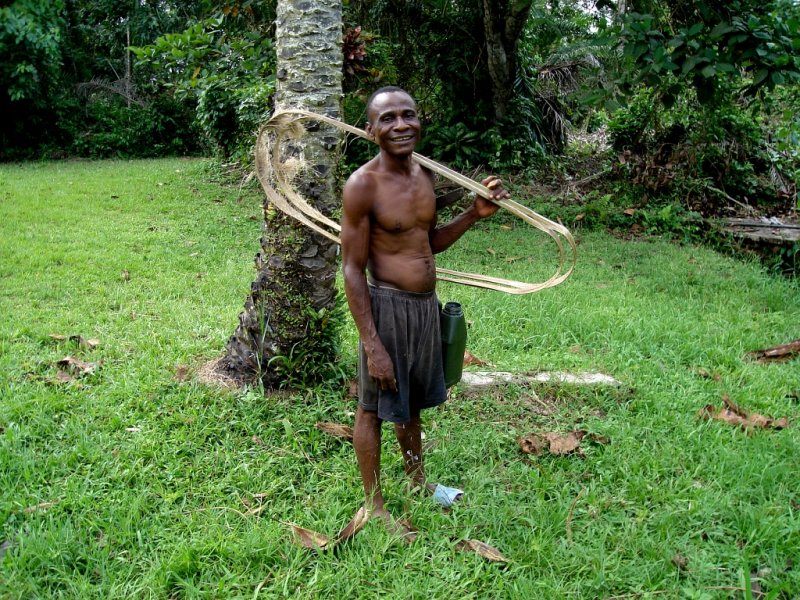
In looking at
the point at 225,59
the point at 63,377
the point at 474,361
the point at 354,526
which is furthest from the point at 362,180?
the point at 225,59

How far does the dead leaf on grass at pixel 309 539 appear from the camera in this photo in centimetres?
250

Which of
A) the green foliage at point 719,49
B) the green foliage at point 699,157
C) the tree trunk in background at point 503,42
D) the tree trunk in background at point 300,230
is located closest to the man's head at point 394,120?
the tree trunk in background at point 300,230

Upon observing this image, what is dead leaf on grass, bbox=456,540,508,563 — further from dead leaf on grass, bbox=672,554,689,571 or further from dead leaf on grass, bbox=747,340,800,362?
dead leaf on grass, bbox=747,340,800,362

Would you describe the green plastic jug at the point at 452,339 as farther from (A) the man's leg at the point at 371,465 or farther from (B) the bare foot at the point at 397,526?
(B) the bare foot at the point at 397,526

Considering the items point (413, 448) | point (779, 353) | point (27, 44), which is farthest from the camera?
point (27, 44)

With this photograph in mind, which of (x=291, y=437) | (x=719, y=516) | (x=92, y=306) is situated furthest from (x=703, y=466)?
(x=92, y=306)

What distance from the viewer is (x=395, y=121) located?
2.33 meters

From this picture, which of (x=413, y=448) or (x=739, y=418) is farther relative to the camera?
(x=739, y=418)

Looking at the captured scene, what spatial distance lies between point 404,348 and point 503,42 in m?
7.12

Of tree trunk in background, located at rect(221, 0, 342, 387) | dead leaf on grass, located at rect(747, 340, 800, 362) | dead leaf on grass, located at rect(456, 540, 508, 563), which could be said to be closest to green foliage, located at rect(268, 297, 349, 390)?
tree trunk in background, located at rect(221, 0, 342, 387)

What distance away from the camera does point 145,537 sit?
2531mm

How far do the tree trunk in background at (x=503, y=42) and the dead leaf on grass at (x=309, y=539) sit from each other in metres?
6.62

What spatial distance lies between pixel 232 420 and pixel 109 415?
611 millimetres

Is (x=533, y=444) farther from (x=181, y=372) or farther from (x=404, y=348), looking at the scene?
(x=181, y=372)
